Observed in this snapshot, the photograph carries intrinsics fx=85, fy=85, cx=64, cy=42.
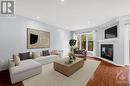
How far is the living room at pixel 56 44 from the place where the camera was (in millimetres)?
2912

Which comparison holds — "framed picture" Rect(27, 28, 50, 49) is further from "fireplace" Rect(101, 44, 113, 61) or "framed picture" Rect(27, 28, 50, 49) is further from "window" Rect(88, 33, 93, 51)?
"fireplace" Rect(101, 44, 113, 61)

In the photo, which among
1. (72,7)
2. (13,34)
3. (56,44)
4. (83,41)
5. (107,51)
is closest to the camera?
(72,7)

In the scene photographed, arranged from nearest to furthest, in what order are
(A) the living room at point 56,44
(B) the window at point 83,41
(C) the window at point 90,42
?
(A) the living room at point 56,44
(C) the window at point 90,42
(B) the window at point 83,41

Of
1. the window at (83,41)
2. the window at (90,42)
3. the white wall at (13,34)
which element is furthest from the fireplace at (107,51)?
the white wall at (13,34)

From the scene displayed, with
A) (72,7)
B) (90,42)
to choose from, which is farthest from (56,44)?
(72,7)

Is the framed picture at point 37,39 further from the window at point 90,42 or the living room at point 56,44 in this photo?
the window at point 90,42

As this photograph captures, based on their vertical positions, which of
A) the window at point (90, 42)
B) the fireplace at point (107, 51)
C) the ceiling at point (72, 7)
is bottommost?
the fireplace at point (107, 51)

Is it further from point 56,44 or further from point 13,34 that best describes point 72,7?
point 56,44

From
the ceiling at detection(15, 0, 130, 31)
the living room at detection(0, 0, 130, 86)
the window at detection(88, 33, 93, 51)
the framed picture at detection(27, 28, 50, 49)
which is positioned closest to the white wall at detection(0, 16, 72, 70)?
the living room at detection(0, 0, 130, 86)

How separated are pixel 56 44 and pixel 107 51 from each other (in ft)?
12.8

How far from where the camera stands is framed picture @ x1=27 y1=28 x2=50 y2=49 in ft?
16.1

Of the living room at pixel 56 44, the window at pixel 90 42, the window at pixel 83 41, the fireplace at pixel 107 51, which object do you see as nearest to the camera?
the living room at pixel 56 44

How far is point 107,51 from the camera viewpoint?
5.94 metres

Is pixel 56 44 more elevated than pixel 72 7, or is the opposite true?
pixel 72 7
